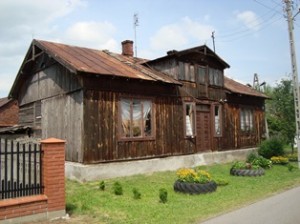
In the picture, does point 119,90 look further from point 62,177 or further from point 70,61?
point 62,177

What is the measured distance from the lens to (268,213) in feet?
27.6

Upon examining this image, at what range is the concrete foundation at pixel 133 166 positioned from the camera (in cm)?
1361

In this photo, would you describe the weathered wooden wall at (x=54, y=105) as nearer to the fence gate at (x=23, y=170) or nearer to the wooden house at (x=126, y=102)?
the wooden house at (x=126, y=102)

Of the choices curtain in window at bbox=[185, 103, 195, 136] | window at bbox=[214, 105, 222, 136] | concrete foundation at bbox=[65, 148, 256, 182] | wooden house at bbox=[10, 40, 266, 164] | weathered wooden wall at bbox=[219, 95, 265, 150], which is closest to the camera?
concrete foundation at bbox=[65, 148, 256, 182]

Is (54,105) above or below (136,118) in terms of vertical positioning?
above

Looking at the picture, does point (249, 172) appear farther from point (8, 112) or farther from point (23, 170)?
point (8, 112)

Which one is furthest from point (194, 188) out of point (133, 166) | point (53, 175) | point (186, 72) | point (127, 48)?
point (127, 48)

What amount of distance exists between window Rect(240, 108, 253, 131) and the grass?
8441 millimetres

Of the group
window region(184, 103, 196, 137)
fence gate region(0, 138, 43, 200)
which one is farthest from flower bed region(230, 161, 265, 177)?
fence gate region(0, 138, 43, 200)

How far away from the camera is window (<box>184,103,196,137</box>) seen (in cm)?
1808

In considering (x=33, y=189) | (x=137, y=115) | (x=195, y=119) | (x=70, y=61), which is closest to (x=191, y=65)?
(x=195, y=119)

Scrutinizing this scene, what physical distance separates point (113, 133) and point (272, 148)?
11932mm

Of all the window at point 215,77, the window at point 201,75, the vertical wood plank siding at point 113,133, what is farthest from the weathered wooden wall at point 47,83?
the window at point 215,77

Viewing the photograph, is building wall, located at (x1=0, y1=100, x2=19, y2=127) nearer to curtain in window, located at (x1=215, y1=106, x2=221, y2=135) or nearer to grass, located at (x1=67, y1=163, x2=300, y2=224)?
curtain in window, located at (x1=215, y1=106, x2=221, y2=135)
